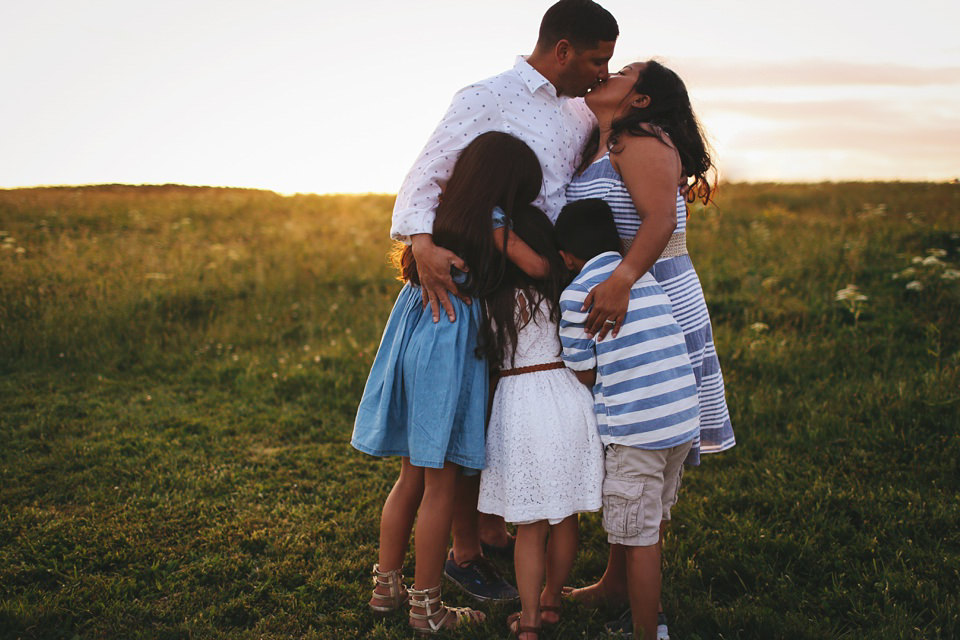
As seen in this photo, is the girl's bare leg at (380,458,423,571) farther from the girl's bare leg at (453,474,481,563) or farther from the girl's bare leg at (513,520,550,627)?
the girl's bare leg at (513,520,550,627)

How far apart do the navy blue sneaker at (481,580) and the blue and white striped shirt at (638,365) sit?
3.69 ft

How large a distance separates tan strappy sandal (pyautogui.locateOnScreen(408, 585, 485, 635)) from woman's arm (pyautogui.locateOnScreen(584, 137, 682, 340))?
1335 mm

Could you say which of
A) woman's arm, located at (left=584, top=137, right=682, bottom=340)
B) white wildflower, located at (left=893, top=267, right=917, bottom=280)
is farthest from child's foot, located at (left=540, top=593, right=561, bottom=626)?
white wildflower, located at (left=893, top=267, right=917, bottom=280)

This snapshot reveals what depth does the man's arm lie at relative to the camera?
282 cm

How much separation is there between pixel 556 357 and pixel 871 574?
1863 mm

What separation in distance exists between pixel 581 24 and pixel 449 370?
61.4 inches

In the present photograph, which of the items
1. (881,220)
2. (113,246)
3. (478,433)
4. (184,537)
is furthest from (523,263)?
(881,220)

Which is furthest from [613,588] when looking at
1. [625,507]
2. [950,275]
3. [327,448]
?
[950,275]

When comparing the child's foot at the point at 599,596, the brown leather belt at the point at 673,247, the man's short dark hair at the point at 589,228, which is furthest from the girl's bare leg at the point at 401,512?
the brown leather belt at the point at 673,247

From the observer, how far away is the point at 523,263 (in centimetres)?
271

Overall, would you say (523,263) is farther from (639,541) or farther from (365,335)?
(365,335)

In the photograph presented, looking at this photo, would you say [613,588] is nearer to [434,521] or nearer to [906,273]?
[434,521]

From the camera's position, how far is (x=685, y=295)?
2.83m

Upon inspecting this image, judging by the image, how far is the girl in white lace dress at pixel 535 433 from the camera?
2.66 m
